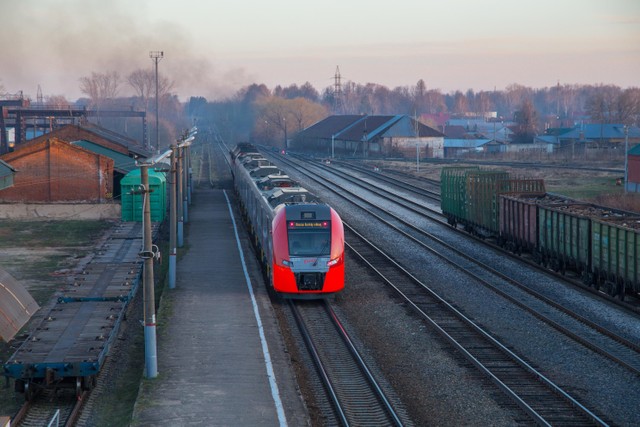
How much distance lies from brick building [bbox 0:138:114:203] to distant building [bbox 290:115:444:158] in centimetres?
5307

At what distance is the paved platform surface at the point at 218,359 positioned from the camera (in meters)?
14.8

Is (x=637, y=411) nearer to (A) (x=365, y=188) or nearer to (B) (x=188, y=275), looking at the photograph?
(B) (x=188, y=275)

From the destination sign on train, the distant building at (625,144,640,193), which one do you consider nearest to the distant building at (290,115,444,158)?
the distant building at (625,144,640,193)

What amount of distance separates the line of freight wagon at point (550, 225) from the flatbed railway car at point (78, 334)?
1407 cm

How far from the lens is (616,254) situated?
23594 mm

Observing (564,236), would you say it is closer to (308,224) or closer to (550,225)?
(550,225)

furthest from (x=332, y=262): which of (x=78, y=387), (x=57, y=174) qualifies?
(x=57, y=174)

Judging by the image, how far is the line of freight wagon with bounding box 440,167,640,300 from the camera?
2359 centimetres

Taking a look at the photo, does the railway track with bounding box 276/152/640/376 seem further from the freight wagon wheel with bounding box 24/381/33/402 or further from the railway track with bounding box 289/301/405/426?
the freight wagon wheel with bounding box 24/381/33/402

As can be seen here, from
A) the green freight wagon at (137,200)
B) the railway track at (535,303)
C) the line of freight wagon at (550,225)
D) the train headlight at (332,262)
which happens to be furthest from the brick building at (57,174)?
the train headlight at (332,262)

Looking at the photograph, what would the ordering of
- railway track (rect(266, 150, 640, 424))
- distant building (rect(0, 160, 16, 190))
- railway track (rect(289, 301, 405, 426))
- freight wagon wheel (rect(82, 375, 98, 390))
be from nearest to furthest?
1. railway track (rect(289, 301, 405, 426))
2. freight wagon wheel (rect(82, 375, 98, 390))
3. railway track (rect(266, 150, 640, 424))
4. distant building (rect(0, 160, 16, 190))

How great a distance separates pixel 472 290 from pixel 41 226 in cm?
2810

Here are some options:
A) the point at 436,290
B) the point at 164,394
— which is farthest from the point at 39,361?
the point at 436,290

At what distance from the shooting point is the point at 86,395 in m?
16.5
